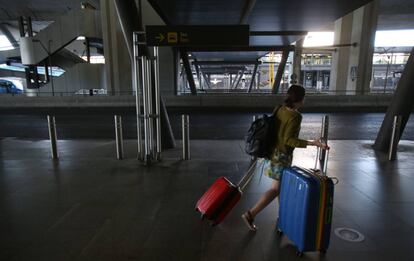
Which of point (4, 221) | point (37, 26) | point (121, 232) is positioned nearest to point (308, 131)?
point (121, 232)

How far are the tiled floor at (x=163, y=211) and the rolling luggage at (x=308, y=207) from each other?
226mm

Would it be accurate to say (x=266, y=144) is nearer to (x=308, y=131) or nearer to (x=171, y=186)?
(x=171, y=186)

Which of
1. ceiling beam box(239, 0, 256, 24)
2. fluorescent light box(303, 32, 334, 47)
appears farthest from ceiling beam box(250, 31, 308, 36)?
fluorescent light box(303, 32, 334, 47)

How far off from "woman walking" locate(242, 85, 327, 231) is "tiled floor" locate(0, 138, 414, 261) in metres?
0.69

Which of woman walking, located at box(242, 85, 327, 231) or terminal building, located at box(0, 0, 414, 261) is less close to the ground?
woman walking, located at box(242, 85, 327, 231)

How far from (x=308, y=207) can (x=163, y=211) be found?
2.19 meters

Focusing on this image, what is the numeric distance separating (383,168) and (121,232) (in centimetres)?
579

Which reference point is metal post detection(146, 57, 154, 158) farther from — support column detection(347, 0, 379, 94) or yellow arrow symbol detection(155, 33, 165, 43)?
support column detection(347, 0, 379, 94)

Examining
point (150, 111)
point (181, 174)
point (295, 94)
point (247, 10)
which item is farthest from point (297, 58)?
point (295, 94)

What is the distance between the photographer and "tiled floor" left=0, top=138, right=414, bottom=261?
3.26m

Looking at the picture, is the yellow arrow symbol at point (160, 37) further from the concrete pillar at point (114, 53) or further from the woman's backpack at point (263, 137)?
the concrete pillar at point (114, 53)

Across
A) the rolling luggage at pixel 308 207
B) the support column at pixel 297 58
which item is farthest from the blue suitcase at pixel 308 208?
the support column at pixel 297 58

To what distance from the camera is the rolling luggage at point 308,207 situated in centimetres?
287

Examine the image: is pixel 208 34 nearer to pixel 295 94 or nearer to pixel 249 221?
pixel 295 94
